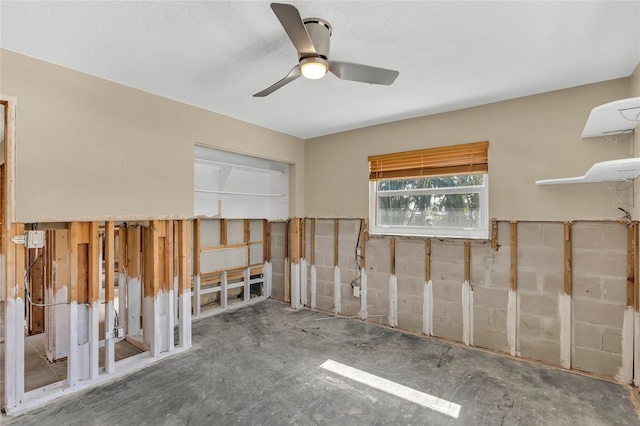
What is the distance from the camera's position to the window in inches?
127

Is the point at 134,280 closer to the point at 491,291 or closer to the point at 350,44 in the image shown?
the point at 350,44

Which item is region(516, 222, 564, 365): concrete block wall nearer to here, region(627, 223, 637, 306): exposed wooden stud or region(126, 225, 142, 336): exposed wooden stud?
region(627, 223, 637, 306): exposed wooden stud

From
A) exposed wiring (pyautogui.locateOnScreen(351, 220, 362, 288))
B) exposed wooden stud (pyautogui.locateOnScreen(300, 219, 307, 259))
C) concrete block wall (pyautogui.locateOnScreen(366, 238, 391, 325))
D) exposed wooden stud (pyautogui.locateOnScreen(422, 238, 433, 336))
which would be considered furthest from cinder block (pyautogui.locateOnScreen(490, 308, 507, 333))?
exposed wooden stud (pyautogui.locateOnScreen(300, 219, 307, 259))

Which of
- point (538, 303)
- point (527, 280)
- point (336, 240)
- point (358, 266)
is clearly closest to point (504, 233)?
point (527, 280)

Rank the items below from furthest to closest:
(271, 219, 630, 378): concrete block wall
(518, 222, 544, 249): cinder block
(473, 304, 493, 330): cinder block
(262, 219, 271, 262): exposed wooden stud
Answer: (262, 219, 271, 262): exposed wooden stud < (473, 304, 493, 330): cinder block < (518, 222, 544, 249): cinder block < (271, 219, 630, 378): concrete block wall

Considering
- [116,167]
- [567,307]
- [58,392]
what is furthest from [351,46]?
[58,392]

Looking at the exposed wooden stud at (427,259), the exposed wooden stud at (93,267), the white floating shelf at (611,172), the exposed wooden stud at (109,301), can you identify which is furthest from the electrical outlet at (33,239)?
the white floating shelf at (611,172)

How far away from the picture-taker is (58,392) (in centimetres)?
232

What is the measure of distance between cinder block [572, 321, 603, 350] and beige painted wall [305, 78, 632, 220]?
3.12 ft

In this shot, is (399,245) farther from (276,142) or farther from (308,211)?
(276,142)

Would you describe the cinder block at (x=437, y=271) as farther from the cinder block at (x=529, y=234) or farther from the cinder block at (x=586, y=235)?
the cinder block at (x=586, y=235)

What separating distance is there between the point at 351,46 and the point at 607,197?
247 cm

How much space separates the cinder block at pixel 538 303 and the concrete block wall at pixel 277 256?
10.4ft

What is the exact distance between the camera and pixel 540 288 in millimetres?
2855
